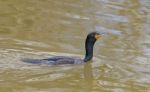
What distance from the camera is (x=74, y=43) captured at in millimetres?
13875

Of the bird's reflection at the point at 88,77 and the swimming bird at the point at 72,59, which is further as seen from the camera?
the swimming bird at the point at 72,59

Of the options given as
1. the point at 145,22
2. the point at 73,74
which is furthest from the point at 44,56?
the point at 145,22

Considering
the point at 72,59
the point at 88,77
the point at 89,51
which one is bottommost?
the point at 88,77

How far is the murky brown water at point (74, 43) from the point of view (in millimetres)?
11180

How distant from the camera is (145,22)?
16.7 metres

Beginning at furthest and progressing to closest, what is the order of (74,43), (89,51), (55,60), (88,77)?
(74,43)
(89,51)
(55,60)
(88,77)

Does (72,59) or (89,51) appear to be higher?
(89,51)

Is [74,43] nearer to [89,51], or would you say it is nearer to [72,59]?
[89,51]

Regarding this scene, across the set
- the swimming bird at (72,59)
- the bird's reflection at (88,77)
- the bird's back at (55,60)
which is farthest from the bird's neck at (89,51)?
the bird's back at (55,60)

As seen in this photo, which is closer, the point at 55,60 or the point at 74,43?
the point at 55,60

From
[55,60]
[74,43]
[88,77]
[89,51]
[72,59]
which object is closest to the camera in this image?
[88,77]

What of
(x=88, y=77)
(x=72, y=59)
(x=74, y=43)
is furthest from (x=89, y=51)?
(x=74, y=43)

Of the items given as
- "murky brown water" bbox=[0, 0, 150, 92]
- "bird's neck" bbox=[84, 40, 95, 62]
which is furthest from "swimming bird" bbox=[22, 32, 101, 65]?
"murky brown water" bbox=[0, 0, 150, 92]

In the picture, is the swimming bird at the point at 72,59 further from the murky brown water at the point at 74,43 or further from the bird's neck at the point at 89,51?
the murky brown water at the point at 74,43
